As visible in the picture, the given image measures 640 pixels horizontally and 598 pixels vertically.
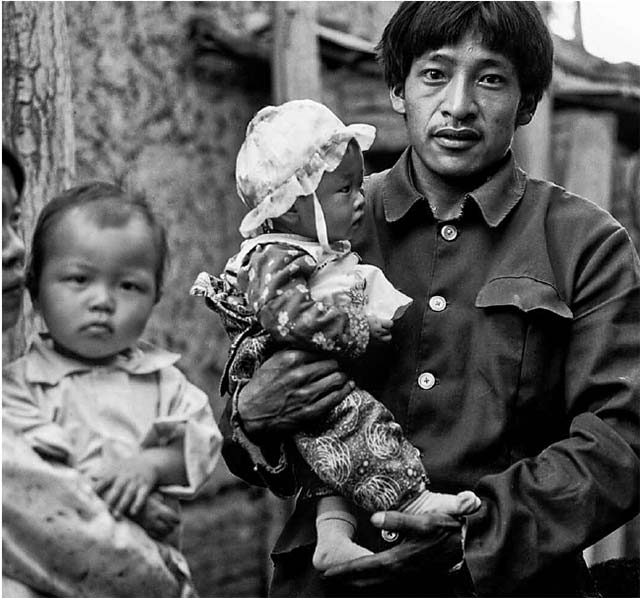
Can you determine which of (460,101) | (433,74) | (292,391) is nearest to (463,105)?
(460,101)

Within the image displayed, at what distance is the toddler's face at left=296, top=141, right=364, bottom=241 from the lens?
9.31 ft

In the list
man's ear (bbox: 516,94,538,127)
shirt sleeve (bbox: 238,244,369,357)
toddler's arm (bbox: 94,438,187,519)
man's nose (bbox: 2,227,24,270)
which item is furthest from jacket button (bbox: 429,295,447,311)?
man's nose (bbox: 2,227,24,270)

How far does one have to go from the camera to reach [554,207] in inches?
119

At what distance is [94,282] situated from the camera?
2656 millimetres

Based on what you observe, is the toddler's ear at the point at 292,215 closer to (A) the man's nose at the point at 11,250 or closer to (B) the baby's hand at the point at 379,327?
(B) the baby's hand at the point at 379,327

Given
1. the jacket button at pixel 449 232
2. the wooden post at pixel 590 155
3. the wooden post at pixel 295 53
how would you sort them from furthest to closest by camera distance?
the wooden post at pixel 590 155, the wooden post at pixel 295 53, the jacket button at pixel 449 232

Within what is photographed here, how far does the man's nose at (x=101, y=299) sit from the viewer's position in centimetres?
264

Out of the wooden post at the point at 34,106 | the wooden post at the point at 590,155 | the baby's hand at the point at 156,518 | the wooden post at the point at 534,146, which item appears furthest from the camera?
the wooden post at the point at 590,155

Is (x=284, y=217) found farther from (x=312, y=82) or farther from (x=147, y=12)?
→ (x=147, y=12)

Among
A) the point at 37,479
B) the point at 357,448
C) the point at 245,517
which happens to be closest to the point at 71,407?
the point at 37,479

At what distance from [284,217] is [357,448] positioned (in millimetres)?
504

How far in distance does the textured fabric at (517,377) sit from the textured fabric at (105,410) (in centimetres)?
33

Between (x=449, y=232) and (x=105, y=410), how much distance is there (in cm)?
87

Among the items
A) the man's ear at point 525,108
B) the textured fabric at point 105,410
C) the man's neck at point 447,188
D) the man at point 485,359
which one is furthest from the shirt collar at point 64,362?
the man's ear at point 525,108
